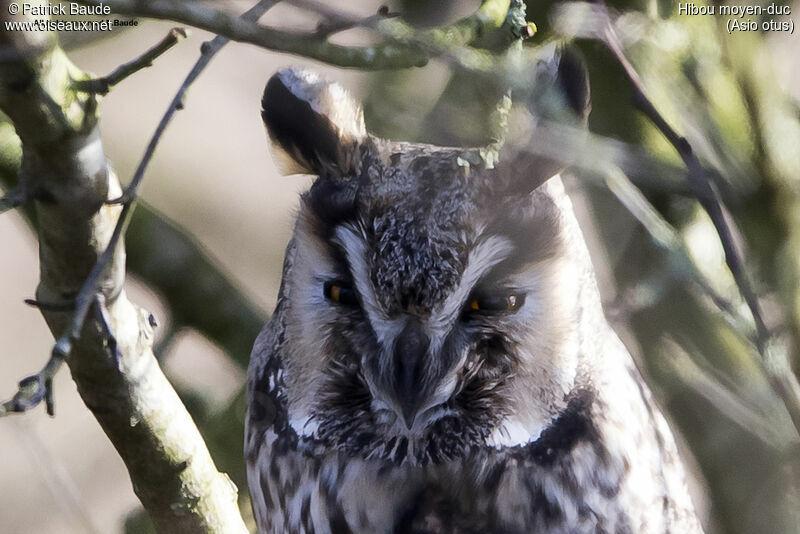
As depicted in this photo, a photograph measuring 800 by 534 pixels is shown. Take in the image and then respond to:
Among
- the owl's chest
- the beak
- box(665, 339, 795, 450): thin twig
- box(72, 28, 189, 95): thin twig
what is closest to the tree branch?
box(72, 28, 189, 95): thin twig

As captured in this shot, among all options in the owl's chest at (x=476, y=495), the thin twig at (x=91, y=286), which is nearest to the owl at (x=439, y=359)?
the owl's chest at (x=476, y=495)

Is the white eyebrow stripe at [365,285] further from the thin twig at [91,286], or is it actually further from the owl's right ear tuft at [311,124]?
the thin twig at [91,286]

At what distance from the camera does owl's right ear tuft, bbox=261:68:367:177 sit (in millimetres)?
1752

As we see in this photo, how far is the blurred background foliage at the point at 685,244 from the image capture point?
6.90 feet

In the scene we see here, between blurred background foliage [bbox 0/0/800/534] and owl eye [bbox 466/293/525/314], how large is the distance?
0.45 m

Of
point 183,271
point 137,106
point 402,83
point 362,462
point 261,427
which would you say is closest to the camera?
point 362,462

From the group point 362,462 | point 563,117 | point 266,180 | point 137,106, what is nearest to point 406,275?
point 563,117

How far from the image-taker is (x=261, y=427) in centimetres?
197

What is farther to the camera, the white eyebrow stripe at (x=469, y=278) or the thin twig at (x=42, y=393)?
the white eyebrow stripe at (x=469, y=278)

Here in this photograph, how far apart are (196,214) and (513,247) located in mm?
1546

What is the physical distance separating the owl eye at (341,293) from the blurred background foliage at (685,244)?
48cm

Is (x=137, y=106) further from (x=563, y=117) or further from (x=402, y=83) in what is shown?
(x=563, y=117)

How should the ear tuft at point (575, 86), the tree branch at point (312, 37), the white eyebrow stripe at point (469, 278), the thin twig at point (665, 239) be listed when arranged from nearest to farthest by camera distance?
the tree branch at point (312, 37), the thin twig at point (665, 239), the white eyebrow stripe at point (469, 278), the ear tuft at point (575, 86)

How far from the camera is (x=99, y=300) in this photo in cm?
150
